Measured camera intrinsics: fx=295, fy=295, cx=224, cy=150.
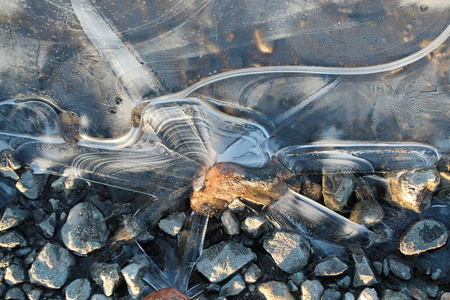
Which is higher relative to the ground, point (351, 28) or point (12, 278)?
point (351, 28)

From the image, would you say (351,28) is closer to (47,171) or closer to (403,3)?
(403,3)

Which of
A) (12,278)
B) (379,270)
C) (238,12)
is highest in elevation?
(238,12)

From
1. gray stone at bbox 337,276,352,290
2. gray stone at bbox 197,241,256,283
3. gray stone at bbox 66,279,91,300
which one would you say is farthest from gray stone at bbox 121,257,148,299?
gray stone at bbox 337,276,352,290

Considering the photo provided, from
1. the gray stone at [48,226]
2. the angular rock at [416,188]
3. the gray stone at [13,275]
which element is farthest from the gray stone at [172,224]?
the angular rock at [416,188]

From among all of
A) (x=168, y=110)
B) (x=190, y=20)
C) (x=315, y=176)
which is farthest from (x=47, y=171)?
(x=315, y=176)

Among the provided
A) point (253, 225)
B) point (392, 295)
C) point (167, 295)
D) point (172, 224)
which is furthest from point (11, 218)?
point (392, 295)

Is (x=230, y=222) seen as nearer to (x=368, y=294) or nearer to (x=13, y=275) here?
(x=368, y=294)

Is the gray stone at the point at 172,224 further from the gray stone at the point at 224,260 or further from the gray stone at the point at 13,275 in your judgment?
the gray stone at the point at 13,275
